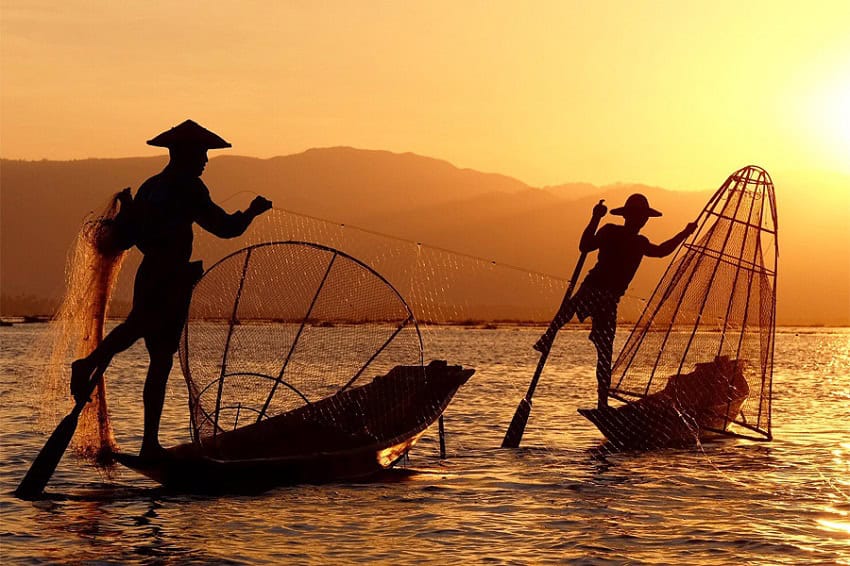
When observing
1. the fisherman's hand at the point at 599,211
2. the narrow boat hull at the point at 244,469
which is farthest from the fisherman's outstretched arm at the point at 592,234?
the narrow boat hull at the point at 244,469

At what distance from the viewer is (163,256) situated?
429 inches

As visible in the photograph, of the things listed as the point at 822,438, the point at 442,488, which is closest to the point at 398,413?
the point at 442,488

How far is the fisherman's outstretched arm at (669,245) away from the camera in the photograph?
15.2 metres

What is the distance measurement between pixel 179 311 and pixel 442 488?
3488 mm

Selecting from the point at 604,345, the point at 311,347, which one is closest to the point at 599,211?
the point at 604,345

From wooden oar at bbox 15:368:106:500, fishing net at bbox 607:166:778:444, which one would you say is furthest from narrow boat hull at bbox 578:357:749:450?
wooden oar at bbox 15:368:106:500

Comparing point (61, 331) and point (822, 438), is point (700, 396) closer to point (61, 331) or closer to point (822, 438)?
point (822, 438)

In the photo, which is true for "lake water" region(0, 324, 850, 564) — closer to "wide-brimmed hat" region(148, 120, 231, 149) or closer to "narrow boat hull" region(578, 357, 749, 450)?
"narrow boat hull" region(578, 357, 749, 450)

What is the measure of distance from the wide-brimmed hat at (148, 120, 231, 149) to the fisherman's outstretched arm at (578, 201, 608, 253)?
5.45 m

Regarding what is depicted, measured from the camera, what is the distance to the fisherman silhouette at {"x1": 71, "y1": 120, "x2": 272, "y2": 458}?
427 inches

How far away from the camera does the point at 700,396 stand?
652 inches

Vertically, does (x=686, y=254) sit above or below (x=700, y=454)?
above

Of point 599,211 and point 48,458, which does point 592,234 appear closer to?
point 599,211

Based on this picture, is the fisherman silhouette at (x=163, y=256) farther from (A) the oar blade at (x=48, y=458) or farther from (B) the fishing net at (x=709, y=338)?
(B) the fishing net at (x=709, y=338)
